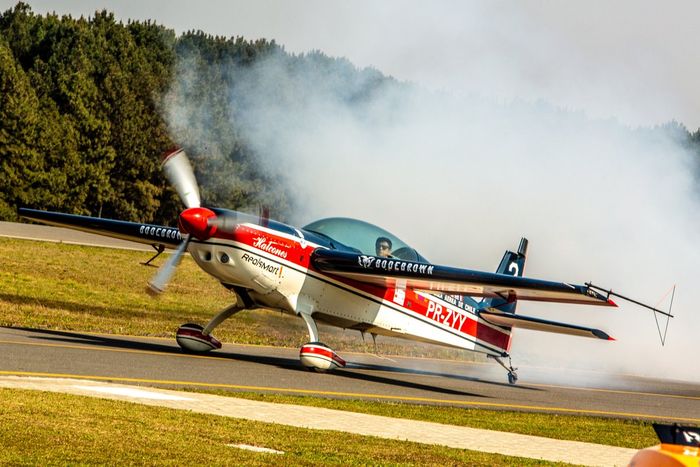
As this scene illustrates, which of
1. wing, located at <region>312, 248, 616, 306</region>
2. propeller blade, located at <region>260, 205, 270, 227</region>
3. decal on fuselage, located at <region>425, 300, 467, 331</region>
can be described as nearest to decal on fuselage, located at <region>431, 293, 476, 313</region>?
decal on fuselage, located at <region>425, 300, 467, 331</region>

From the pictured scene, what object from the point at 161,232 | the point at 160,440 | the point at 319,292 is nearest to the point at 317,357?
the point at 319,292

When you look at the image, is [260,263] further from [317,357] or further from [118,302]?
[118,302]

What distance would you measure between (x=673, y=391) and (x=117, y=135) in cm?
4746

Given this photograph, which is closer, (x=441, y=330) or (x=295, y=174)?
(x=441, y=330)

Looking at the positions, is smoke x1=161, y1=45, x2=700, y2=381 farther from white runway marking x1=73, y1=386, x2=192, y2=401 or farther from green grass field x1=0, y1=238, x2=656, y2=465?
white runway marking x1=73, y1=386, x2=192, y2=401

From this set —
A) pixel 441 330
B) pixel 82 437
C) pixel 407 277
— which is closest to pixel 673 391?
pixel 441 330

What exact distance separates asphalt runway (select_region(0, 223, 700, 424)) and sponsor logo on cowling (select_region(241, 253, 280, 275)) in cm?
177

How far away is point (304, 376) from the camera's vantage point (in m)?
20.3

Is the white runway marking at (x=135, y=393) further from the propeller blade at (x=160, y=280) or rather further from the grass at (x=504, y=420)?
the propeller blade at (x=160, y=280)

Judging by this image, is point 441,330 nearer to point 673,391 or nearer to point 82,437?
point 673,391

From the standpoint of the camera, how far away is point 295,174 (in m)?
53.1

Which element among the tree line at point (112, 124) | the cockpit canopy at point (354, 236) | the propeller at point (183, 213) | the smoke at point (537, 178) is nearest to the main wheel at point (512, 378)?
the cockpit canopy at point (354, 236)

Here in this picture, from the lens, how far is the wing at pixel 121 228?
23.5 meters

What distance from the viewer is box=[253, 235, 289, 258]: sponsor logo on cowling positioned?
20.6 metres
